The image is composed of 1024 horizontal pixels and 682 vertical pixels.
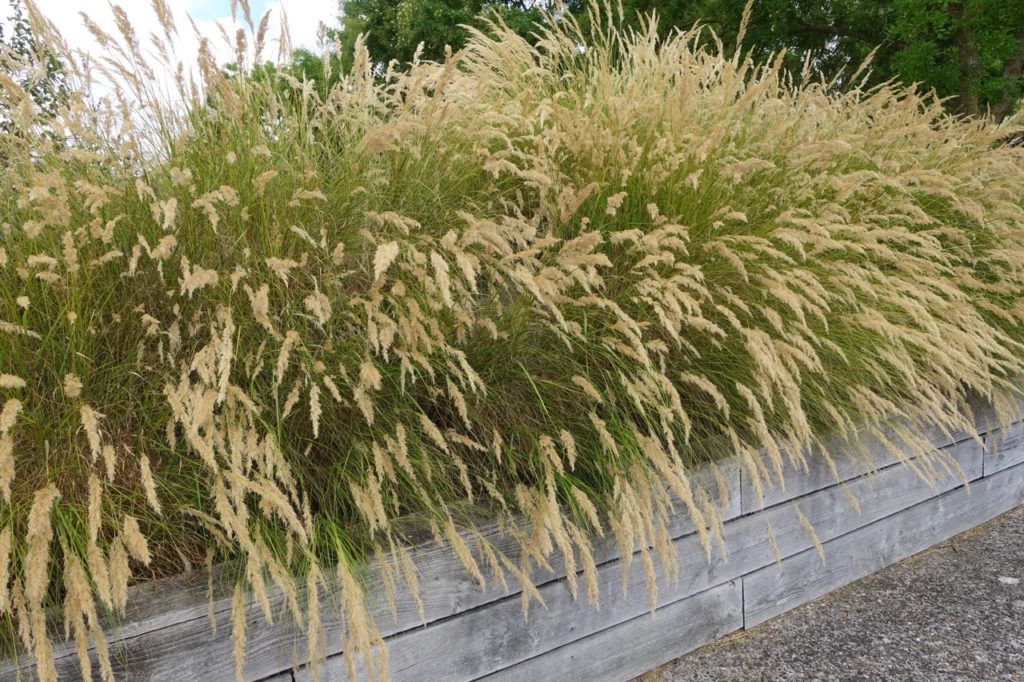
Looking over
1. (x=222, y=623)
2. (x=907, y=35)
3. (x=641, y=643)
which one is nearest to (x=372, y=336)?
(x=222, y=623)

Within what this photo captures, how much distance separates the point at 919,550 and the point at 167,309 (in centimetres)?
289

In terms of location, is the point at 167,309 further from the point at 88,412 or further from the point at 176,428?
the point at 88,412

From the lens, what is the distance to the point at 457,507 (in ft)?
6.46

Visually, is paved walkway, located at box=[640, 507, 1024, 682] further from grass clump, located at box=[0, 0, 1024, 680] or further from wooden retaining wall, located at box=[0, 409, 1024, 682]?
grass clump, located at box=[0, 0, 1024, 680]

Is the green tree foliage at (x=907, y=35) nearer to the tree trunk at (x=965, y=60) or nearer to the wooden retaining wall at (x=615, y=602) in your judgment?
the tree trunk at (x=965, y=60)

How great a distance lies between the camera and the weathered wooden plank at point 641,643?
82.8 inches

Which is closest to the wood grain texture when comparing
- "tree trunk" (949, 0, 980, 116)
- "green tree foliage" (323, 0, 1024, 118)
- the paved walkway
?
the paved walkway

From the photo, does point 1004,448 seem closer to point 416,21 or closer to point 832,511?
point 832,511

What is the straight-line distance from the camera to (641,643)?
2264mm

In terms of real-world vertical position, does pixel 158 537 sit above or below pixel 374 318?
below

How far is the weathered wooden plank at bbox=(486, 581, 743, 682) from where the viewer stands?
210 centimetres

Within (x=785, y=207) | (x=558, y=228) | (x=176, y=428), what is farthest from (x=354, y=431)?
(x=785, y=207)

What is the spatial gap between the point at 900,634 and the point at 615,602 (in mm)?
1031

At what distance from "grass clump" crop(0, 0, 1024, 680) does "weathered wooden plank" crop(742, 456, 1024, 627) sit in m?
0.35
